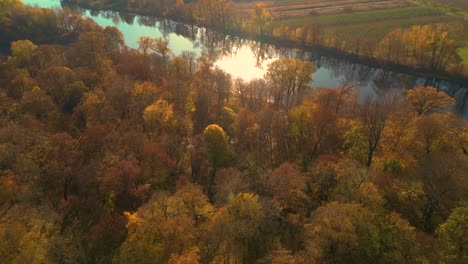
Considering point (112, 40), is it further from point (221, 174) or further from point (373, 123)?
point (373, 123)

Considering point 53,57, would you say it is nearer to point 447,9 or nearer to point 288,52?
point 288,52

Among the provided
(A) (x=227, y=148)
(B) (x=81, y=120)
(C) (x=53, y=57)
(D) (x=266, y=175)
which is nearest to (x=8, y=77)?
(C) (x=53, y=57)

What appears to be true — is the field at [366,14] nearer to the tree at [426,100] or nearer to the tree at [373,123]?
the tree at [426,100]

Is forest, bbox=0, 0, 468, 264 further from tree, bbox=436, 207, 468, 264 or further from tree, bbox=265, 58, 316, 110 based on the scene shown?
tree, bbox=265, 58, 316, 110

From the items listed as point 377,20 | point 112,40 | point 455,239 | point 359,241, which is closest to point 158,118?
point 359,241

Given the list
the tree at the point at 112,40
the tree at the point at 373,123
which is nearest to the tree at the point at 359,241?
the tree at the point at 373,123
